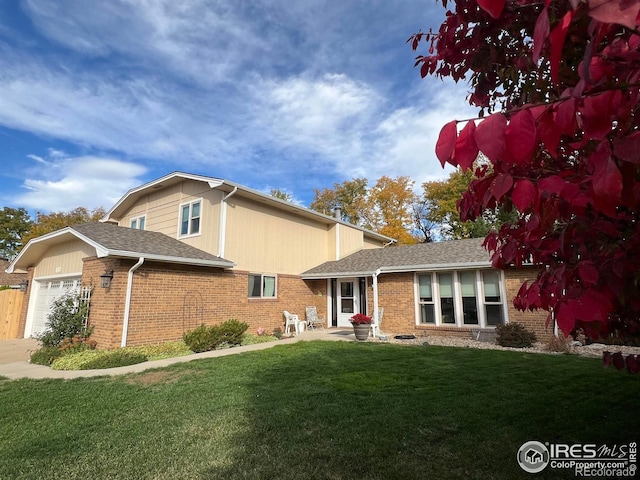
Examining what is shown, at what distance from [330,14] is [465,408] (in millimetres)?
9595

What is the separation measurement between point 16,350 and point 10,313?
4.79 m

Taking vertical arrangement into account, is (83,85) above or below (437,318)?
above

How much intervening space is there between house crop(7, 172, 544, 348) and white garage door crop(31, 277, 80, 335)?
0.05 metres

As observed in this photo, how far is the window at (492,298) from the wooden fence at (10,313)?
1918 centimetres

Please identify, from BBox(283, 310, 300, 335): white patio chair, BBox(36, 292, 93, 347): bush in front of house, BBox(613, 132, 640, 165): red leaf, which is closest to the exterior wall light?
BBox(36, 292, 93, 347): bush in front of house

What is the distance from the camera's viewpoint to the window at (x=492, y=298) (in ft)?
41.3

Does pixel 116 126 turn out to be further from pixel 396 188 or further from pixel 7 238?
pixel 7 238

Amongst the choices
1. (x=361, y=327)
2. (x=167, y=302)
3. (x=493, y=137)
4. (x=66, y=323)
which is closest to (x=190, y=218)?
(x=167, y=302)

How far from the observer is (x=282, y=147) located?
19.6 metres

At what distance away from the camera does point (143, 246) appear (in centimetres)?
1145

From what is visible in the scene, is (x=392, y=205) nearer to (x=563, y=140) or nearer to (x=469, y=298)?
(x=469, y=298)

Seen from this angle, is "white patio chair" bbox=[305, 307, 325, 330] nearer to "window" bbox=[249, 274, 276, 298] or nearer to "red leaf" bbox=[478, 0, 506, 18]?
"window" bbox=[249, 274, 276, 298]

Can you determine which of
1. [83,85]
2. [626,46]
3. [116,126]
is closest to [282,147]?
[116,126]

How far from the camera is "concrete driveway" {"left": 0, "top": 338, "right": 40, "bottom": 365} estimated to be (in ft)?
33.0
